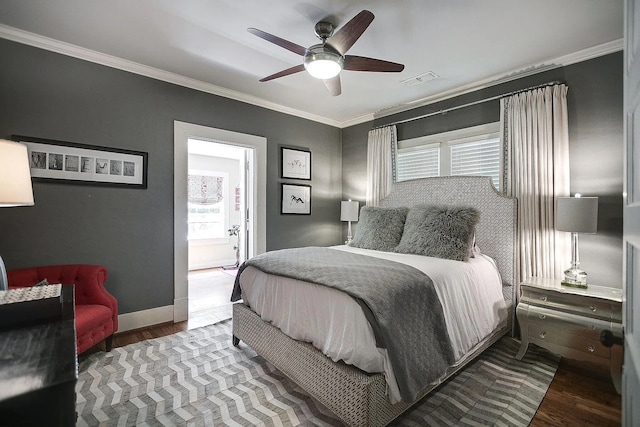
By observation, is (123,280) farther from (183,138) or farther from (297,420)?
(297,420)

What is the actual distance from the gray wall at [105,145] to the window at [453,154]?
226 centimetres

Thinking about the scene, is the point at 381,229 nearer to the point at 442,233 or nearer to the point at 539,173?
the point at 442,233

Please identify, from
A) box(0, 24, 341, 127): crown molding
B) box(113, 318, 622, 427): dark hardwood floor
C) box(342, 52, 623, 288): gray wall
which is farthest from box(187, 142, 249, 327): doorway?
box(342, 52, 623, 288): gray wall

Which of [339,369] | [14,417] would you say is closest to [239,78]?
[339,369]

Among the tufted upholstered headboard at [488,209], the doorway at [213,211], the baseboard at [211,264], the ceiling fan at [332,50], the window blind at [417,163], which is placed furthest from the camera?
the baseboard at [211,264]

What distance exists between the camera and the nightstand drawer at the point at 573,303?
6.67 feet

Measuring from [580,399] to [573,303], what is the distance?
652 millimetres

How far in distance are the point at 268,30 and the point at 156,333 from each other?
3.04 metres

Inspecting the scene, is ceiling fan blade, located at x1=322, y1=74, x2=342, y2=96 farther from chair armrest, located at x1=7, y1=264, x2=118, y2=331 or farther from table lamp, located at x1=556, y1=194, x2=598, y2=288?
chair armrest, located at x1=7, y1=264, x2=118, y2=331

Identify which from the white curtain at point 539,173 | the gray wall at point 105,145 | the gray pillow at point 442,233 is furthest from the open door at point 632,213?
the gray wall at point 105,145

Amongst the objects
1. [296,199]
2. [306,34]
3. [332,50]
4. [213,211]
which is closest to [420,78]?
[306,34]

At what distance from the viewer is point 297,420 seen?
169 centimetres

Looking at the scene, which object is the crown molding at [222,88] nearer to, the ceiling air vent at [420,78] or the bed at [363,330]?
the ceiling air vent at [420,78]

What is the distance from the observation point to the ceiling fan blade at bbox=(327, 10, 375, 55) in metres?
1.69
